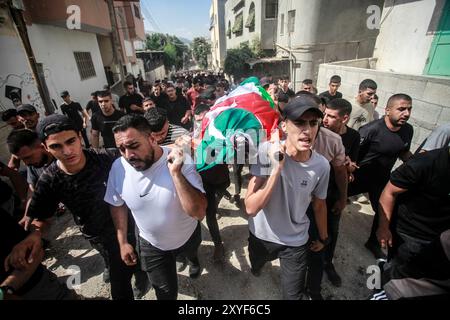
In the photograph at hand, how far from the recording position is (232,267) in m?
2.82

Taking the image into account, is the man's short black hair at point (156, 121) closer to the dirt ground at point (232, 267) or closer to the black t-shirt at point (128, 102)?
the dirt ground at point (232, 267)

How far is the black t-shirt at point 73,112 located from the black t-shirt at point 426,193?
6.60 m

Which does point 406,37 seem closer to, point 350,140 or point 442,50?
point 442,50

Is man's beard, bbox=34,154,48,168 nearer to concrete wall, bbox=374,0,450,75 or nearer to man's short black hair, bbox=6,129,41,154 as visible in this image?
man's short black hair, bbox=6,129,41,154

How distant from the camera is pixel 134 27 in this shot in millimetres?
17406

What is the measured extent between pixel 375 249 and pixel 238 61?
19.1 m

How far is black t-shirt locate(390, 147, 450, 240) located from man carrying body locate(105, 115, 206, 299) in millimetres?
1709

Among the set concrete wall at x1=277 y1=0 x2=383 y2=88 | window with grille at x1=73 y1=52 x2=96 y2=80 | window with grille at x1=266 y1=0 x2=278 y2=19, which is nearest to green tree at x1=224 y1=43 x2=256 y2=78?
window with grille at x1=266 y1=0 x2=278 y2=19

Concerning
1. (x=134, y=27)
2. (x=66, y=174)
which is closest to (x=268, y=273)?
(x=66, y=174)

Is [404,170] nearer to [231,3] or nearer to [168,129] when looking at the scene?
[168,129]

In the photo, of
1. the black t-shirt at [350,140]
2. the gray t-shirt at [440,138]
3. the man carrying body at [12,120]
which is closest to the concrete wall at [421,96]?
the gray t-shirt at [440,138]

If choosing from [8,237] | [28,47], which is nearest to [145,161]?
[8,237]

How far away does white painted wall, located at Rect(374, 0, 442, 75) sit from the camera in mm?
7355

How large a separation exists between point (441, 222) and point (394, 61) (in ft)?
31.4
